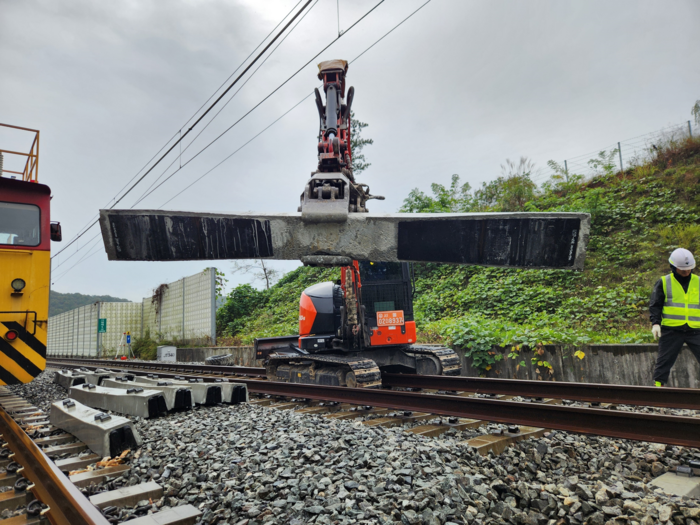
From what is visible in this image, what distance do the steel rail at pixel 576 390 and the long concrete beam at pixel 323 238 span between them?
91.0 inches

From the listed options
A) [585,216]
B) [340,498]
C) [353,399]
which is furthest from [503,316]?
[340,498]

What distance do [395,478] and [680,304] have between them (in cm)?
447

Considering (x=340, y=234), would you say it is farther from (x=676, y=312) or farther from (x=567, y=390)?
(x=676, y=312)

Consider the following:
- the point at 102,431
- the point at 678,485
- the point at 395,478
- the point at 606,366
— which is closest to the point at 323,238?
the point at 395,478

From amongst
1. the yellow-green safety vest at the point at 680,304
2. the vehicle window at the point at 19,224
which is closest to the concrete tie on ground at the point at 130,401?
the vehicle window at the point at 19,224

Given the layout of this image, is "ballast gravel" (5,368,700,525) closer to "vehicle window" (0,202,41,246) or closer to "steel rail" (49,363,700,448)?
"steel rail" (49,363,700,448)

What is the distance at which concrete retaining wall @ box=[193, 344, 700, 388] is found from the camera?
21.3 ft

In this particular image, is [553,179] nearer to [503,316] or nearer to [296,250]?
[503,316]

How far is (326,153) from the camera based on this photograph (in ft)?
17.2

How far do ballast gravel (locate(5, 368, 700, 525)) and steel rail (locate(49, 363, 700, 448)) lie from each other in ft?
0.47

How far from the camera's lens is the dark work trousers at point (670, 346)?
5035 millimetres

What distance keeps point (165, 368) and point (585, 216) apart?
12.5 meters

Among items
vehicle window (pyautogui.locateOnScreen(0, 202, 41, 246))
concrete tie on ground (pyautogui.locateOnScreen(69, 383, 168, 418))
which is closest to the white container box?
vehicle window (pyautogui.locateOnScreen(0, 202, 41, 246))

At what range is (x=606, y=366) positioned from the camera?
7129 millimetres
